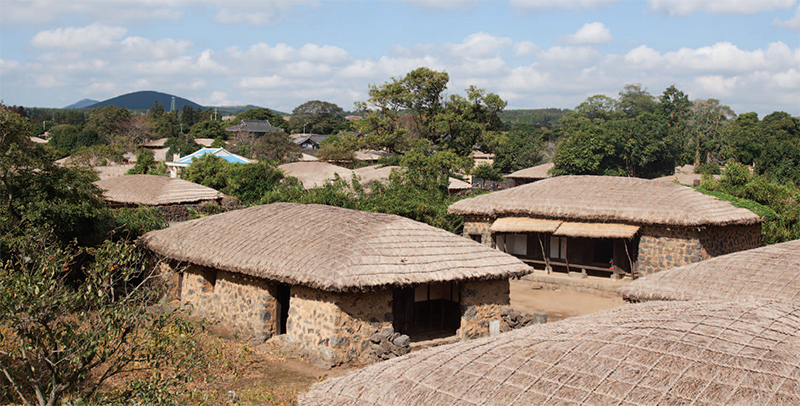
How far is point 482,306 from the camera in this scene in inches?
551

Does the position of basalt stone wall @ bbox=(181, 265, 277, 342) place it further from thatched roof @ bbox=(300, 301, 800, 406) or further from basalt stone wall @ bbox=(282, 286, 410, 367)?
thatched roof @ bbox=(300, 301, 800, 406)

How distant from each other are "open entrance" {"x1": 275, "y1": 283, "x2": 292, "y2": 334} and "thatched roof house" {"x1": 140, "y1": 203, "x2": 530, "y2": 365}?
30mm

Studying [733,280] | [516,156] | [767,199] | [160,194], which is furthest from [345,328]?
[516,156]

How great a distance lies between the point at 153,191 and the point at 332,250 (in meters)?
15.2

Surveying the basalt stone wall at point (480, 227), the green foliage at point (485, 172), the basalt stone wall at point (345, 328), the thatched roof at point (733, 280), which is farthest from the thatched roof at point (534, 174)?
the basalt stone wall at point (345, 328)

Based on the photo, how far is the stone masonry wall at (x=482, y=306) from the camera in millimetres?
13742

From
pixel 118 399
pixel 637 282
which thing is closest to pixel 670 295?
pixel 637 282

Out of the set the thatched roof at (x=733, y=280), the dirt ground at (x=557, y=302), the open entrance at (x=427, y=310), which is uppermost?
the thatched roof at (x=733, y=280)

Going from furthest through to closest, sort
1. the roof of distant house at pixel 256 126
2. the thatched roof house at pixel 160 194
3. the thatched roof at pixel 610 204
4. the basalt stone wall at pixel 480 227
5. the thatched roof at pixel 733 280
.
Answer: the roof of distant house at pixel 256 126 → the thatched roof house at pixel 160 194 → the basalt stone wall at pixel 480 227 → the thatched roof at pixel 610 204 → the thatched roof at pixel 733 280

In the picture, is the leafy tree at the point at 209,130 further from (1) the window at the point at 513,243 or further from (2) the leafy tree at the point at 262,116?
(1) the window at the point at 513,243

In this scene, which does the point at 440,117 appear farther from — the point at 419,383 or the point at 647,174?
the point at 419,383

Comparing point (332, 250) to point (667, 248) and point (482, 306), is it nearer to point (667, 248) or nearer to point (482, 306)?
point (482, 306)

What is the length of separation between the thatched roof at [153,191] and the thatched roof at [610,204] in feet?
33.3

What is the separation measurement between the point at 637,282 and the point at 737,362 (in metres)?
7.25
